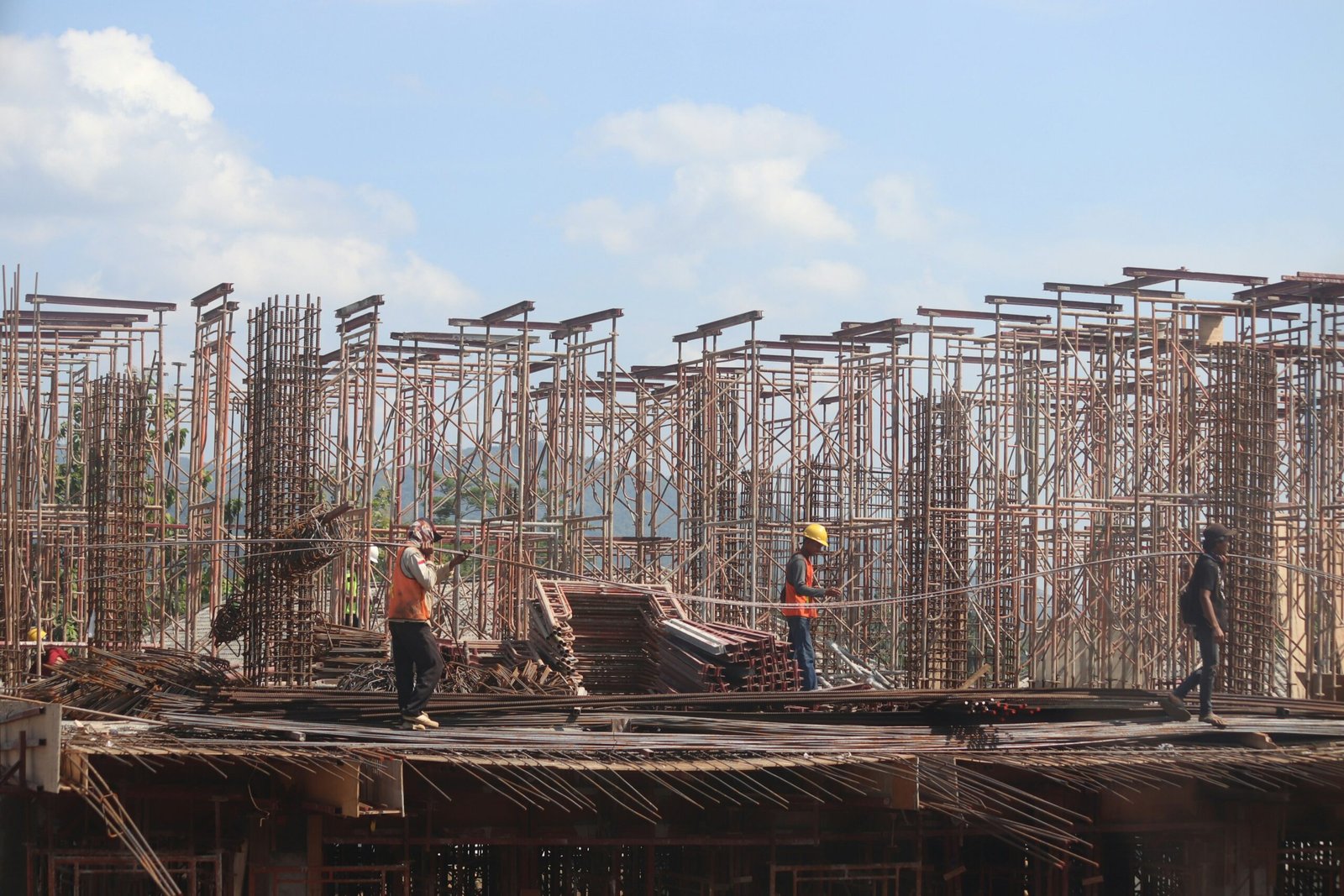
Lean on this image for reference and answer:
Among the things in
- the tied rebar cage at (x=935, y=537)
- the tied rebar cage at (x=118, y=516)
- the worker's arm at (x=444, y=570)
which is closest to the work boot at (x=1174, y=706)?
the worker's arm at (x=444, y=570)

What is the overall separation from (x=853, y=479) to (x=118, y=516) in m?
12.8

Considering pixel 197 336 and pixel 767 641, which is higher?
pixel 197 336

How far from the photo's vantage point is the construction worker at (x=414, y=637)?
11742 millimetres

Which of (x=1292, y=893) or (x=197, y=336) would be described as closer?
A: (x=1292, y=893)

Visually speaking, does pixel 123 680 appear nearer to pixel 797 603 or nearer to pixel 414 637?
pixel 414 637

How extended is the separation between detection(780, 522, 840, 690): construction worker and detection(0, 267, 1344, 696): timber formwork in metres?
2.14

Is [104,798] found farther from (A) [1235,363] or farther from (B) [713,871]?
(A) [1235,363]

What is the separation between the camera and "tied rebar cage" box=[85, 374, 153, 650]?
829 inches

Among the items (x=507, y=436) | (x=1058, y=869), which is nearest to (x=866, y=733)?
(x=1058, y=869)

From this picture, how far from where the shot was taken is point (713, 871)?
1214 cm

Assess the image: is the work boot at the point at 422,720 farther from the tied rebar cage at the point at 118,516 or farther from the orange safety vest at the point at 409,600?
the tied rebar cage at the point at 118,516

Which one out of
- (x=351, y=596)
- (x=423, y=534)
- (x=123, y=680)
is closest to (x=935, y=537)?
(x=351, y=596)

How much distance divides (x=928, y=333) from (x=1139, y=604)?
5.20 m

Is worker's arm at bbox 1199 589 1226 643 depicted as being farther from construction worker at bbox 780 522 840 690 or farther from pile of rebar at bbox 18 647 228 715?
pile of rebar at bbox 18 647 228 715
